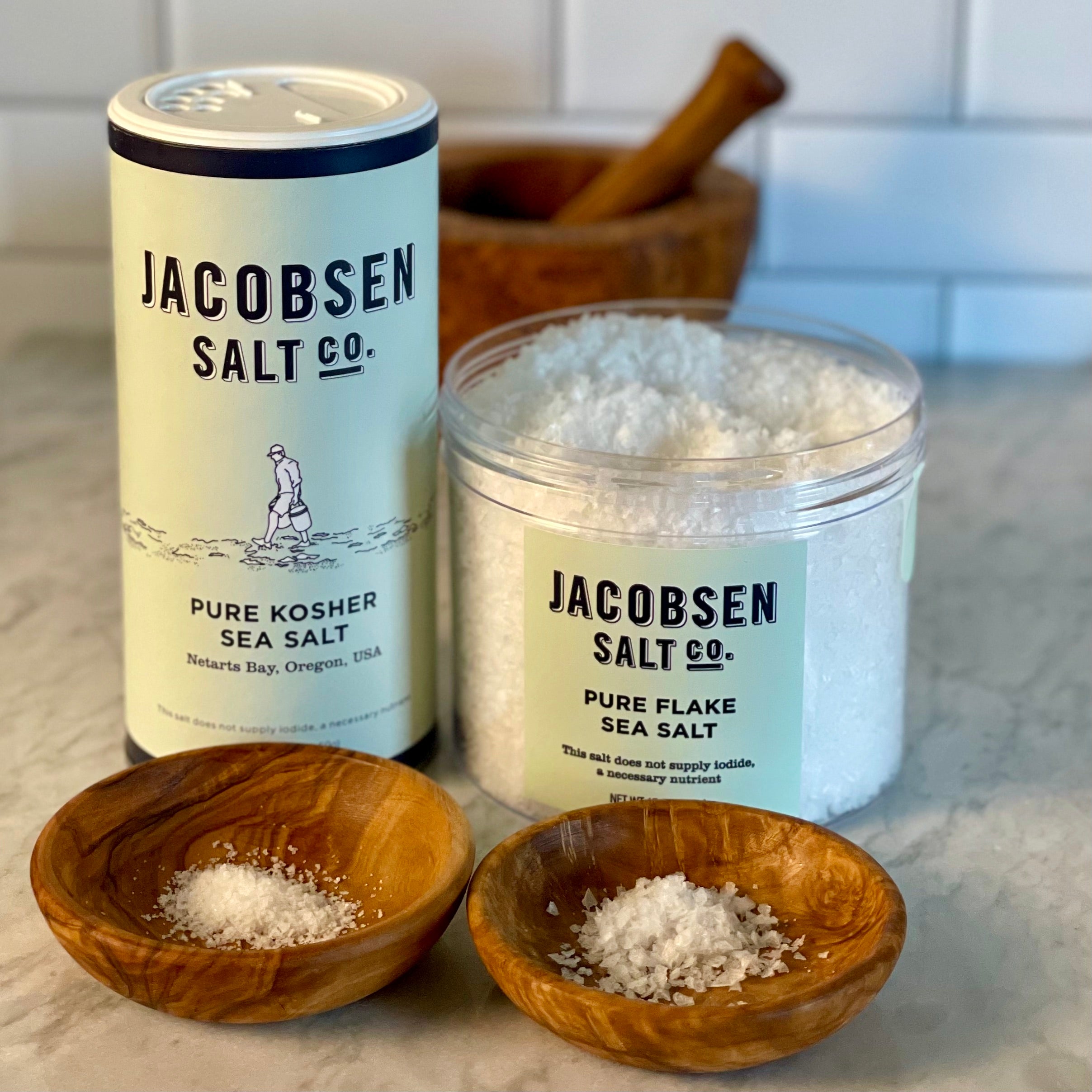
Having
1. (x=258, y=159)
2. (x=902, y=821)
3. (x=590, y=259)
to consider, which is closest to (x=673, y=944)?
(x=902, y=821)

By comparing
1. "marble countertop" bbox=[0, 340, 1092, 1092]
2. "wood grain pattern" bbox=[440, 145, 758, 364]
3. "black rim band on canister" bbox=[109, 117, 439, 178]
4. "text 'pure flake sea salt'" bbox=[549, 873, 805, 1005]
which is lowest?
"marble countertop" bbox=[0, 340, 1092, 1092]

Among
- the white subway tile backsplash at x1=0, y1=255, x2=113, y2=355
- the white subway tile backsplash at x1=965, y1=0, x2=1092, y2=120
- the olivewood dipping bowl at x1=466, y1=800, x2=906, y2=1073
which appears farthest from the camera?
the white subway tile backsplash at x1=0, y1=255, x2=113, y2=355

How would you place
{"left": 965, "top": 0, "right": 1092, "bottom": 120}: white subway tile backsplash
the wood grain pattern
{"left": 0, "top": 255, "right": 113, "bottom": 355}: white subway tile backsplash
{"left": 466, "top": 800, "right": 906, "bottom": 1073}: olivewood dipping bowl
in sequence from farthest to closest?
{"left": 0, "top": 255, "right": 113, "bottom": 355}: white subway tile backsplash, {"left": 965, "top": 0, "right": 1092, "bottom": 120}: white subway tile backsplash, the wood grain pattern, {"left": 466, "top": 800, "right": 906, "bottom": 1073}: olivewood dipping bowl

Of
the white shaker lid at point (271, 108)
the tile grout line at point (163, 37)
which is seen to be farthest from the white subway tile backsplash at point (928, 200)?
the white shaker lid at point (271, 108)

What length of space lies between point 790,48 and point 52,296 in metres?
0.49

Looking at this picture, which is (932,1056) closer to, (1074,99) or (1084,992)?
(1084,992)

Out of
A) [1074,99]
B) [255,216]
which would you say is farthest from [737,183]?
[255,216]

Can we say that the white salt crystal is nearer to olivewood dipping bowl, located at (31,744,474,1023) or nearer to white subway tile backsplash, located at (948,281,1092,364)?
olivewood dipping bowl, located at (31,744,474,1023)

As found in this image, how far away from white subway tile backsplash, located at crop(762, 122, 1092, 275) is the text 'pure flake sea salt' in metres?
0.59

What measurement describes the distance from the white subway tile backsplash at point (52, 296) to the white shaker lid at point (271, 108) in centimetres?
49

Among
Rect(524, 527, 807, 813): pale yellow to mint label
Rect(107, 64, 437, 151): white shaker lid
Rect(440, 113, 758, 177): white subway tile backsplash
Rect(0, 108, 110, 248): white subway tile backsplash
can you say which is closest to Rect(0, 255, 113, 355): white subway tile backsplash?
Rect(0, 108, 110, 248): white subway tile backsplash

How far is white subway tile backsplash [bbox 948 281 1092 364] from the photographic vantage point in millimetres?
1012

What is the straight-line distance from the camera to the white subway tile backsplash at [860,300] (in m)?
1.02

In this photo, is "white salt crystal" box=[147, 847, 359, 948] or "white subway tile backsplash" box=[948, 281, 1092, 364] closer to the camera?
"white salt crystal" box=[147, 847, 359, 948]
